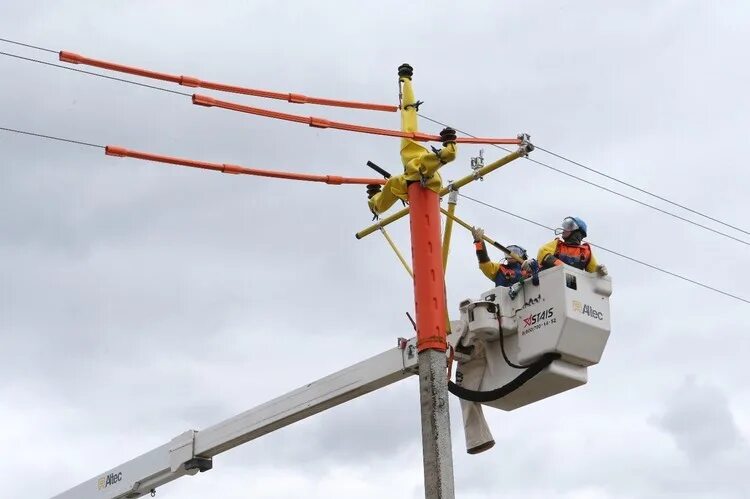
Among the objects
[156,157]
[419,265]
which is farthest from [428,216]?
[156,157]

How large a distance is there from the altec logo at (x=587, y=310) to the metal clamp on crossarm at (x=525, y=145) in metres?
1.46

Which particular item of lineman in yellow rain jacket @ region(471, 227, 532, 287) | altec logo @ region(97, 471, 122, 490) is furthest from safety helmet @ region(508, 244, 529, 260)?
altec logo @ region(97, 471, 122, 490)

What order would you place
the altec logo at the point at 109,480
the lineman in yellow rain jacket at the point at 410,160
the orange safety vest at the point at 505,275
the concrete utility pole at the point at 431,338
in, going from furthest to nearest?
the altec logo at the point at 109,480 → the orange safety vest at the point at 505,275 → the lineman in yellow rain jacket at the point at 410,160 → the concrete utility pole at the point at 431,338

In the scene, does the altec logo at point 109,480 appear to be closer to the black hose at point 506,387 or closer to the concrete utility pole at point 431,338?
the black hose at point 506,387

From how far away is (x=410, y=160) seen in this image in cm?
1319

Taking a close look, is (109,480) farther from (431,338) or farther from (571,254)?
(571,254)

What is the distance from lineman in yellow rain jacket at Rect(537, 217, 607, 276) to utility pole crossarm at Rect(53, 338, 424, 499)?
161 cm

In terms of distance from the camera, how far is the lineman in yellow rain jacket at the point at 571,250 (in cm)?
1345

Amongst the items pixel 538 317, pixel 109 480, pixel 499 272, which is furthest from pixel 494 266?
pixel 109 480

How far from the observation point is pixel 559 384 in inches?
512

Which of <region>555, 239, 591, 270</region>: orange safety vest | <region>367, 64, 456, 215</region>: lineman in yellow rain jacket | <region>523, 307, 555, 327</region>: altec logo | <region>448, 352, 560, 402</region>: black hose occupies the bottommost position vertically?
<region>448, 352, 560, 402</region>: black hose

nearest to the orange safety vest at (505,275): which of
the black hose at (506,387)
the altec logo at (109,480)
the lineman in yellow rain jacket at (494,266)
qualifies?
the lineman in yellow rain jacket at (494,266)

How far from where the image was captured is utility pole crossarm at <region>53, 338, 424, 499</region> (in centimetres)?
1348

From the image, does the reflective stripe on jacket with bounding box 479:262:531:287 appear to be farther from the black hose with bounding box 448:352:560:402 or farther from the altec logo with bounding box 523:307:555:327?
the black hose with bounding box 448:352:560:402
